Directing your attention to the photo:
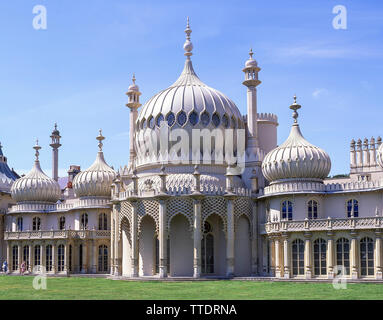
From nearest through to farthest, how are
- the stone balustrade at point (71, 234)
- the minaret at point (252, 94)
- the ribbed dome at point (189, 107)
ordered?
the ribbed dome at point (189, 107)
the minaret at point (252, 94)
the stone balustrade at point (71, 234)

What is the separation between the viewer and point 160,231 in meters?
45.1

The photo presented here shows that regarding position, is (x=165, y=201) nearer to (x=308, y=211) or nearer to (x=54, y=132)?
(x=308, y=211)

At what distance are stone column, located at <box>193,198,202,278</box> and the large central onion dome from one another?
5.98m

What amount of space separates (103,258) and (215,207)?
15.9 metres

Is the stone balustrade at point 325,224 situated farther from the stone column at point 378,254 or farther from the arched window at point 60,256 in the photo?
the arched window at point 60,256

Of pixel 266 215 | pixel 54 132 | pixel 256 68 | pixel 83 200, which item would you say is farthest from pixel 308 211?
pixel 54 132

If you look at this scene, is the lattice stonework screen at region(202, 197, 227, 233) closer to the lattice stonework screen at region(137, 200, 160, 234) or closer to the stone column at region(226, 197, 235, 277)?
the stone column at region(226, 197, 235, 277)

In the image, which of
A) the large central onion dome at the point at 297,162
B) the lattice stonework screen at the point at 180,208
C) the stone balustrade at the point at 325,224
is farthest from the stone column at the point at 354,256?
the lattice stonework screen at the point at 180,208

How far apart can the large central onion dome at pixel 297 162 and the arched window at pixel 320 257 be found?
5381 mm

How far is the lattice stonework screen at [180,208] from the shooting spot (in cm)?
4553

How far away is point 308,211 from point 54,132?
3815 centimetres

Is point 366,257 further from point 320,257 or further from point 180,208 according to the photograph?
point 180,208

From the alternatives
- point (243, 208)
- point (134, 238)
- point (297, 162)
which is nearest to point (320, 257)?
point (297, 162)
